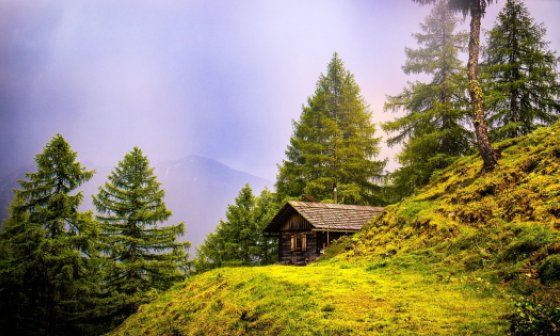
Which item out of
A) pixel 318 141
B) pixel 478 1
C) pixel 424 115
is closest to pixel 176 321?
pixel 478 1

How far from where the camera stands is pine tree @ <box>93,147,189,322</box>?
24734mm

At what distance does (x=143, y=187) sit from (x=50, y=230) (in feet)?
21.9

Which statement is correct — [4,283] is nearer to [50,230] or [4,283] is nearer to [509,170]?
[50,230]

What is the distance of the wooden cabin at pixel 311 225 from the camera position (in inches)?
922

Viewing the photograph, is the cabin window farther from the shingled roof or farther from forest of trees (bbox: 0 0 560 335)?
forest of trees (bbox: 0 0 560 335)

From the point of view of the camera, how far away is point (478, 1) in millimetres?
17141

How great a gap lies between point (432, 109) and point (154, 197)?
22173 millimetres

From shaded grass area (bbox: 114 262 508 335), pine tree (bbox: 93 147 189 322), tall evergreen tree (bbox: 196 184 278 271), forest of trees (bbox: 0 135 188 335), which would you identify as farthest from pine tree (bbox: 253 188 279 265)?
shaded grass area (bbox: 114 262 508 335)

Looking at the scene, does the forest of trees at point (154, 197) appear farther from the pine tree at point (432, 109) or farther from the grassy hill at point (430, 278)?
the grassy hill at point (430, 278)

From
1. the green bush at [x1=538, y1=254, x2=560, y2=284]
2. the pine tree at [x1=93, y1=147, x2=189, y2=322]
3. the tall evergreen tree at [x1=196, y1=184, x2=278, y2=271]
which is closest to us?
the green bush at [x1=538, y1=254, x2=560, y2=284]

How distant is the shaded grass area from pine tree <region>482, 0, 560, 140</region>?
17.6 meters

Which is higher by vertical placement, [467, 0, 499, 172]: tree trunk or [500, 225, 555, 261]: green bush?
[467, 0, 499, 172]: tree trunk

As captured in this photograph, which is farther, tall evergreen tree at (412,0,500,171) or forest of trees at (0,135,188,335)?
forest of trees at (0,135,188,335)

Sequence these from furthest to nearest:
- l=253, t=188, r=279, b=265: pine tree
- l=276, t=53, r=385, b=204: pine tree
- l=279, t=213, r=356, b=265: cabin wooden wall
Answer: l=276, t=53, r=385, b=204: pine tree < l=253, t=188, r=279, b=265: pine tree < l=279, t=213, r=356, b=265: cabin wooden wall
